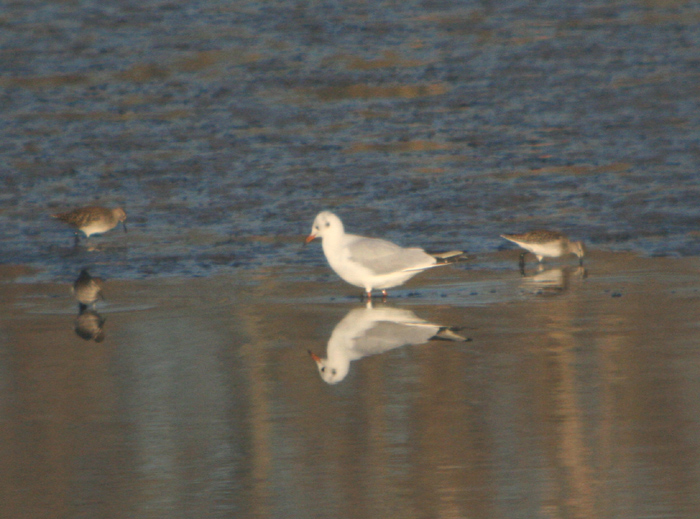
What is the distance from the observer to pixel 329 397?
619 centimetres

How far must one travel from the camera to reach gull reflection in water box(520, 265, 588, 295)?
8.77m

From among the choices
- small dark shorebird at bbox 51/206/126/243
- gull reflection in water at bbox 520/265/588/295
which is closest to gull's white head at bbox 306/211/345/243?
gull reflection in water at bbox 520/265/588/295

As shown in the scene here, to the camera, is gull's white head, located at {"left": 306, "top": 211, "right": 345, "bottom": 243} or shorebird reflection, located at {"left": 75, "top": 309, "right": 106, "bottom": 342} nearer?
shorebird reflection, located at {"left": 75, "top": 309, "right": 106, "bottom": 342}

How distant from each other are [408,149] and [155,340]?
7.48 m

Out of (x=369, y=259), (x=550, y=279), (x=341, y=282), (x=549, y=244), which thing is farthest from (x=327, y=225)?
(x=549, y=244)

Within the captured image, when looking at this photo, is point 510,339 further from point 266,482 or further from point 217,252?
point 217,252

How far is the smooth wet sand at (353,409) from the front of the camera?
4945 millimetres

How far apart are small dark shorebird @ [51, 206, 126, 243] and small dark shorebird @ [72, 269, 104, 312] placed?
2241 millimetres

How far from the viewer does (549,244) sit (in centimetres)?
963

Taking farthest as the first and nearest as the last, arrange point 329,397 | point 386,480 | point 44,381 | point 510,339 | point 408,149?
point 408,149, point 510,339, point 44,381, point 329,397, point 386,480

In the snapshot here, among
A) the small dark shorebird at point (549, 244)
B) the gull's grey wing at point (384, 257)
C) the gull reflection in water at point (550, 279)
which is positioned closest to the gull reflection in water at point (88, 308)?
the gull's grey wing at point (384, 257)

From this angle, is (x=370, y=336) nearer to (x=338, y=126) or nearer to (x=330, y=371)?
(x=330, y=371)

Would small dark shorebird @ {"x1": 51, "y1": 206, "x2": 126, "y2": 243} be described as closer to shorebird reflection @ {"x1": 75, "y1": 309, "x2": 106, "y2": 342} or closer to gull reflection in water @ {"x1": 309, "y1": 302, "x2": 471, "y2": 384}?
shorebird reflection @ {"x1": 75, "y1": 309, "x2": 106, "y2": 342}

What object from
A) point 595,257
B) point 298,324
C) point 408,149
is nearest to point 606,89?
point 408,149
